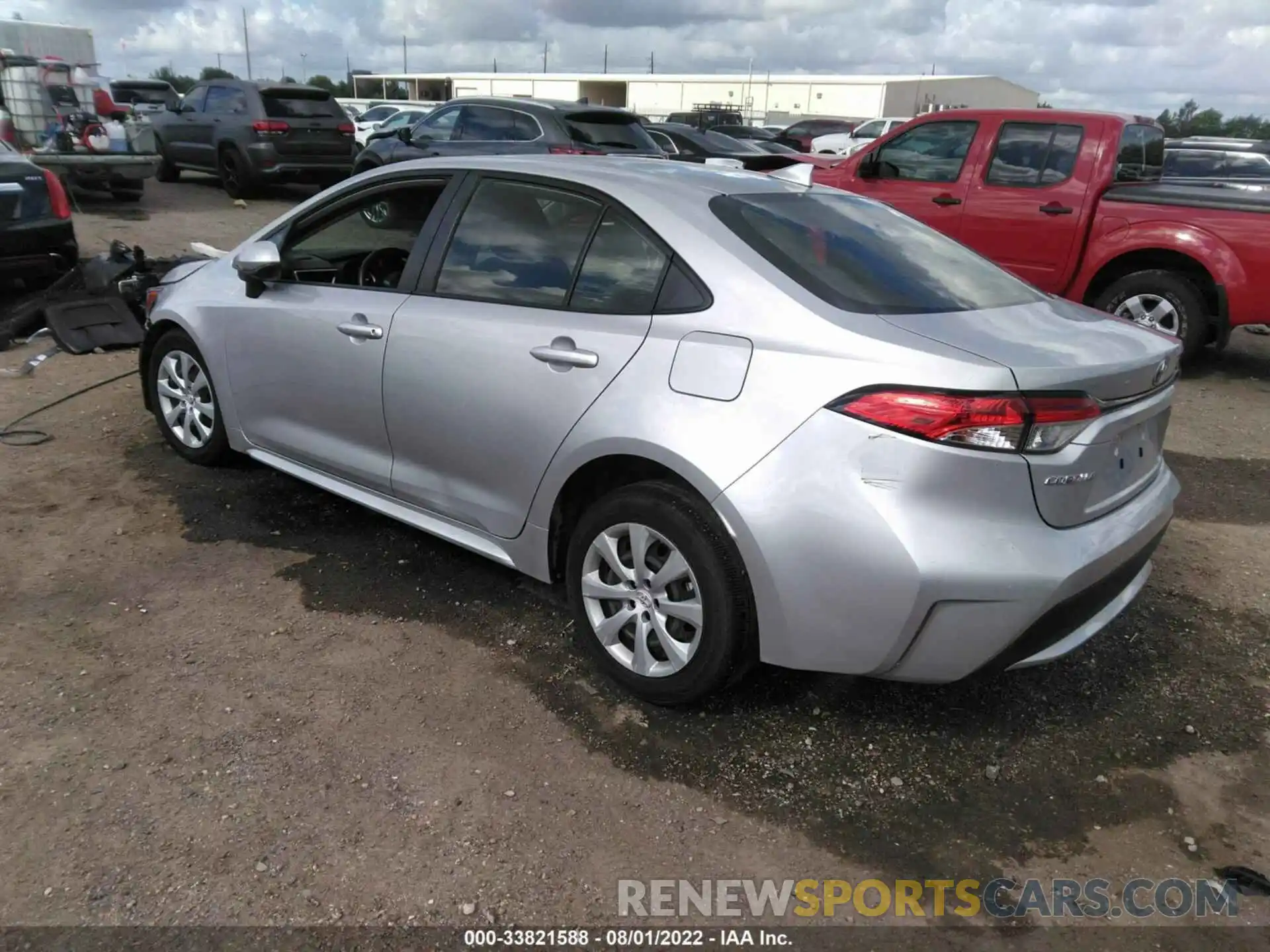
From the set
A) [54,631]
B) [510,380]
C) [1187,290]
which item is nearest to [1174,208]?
[1187,290]

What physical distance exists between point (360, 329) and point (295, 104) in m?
12.3

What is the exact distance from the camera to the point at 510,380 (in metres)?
3.24

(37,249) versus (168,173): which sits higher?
(168,173)

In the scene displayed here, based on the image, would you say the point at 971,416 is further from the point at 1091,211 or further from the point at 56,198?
the point at 56,198

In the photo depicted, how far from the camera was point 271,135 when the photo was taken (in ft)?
45.8

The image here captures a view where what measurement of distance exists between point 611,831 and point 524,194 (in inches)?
86.7

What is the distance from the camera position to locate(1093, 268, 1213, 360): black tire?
7.06m

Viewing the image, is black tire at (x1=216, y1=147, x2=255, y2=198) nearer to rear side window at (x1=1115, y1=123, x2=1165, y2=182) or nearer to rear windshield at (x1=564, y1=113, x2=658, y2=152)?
rear windshield at (x1=564, y1=113, x2=658, y2=152)

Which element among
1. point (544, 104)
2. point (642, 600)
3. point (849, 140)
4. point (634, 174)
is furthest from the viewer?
point (849, 140)

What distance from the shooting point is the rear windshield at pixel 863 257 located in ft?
9.47

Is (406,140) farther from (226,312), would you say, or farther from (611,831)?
(611,831)

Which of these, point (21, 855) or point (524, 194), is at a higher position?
point (524, 194)

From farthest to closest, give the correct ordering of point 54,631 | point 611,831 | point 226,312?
point 226,312 < point 54,631 < point 611,831

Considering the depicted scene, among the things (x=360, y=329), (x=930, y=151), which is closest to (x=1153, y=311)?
(x=930, y=151)
